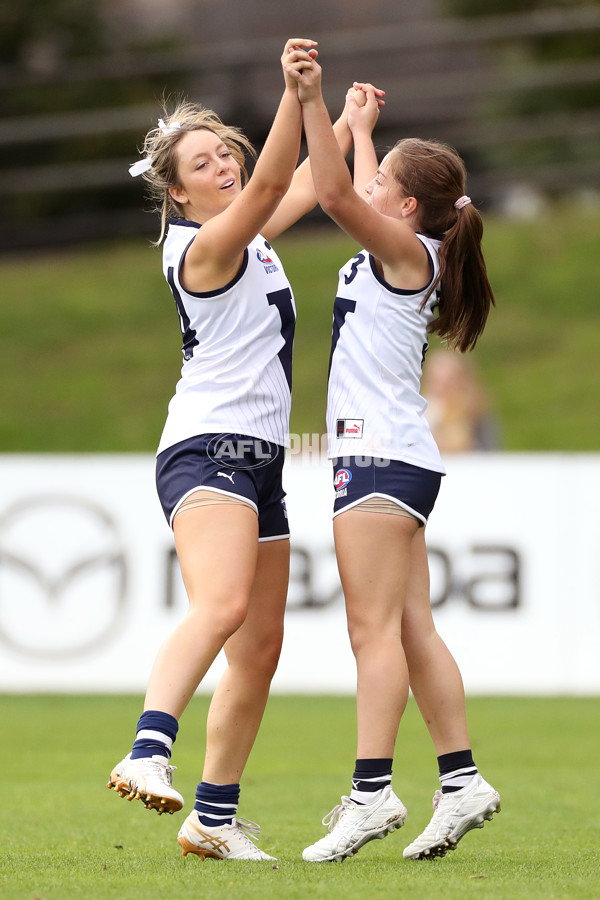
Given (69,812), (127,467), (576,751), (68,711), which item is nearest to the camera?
(69,812)

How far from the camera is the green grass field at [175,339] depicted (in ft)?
48.4

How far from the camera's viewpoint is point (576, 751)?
6133 millimetres

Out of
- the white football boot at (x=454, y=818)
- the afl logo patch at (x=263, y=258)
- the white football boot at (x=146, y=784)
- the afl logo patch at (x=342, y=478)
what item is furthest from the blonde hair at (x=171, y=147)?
the white football boot at (x=454, y=818)

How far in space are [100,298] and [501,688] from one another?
417 inches

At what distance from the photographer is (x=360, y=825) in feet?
11.4

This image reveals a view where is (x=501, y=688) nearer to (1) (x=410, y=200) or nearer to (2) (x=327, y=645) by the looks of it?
(2) (x=327, y=645)

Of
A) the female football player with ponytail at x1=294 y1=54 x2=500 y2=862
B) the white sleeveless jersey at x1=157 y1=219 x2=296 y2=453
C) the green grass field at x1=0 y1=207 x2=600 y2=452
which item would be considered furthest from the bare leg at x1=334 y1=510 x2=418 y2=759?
the green grass field at x1=0 y1=207 x2=600 y2=452

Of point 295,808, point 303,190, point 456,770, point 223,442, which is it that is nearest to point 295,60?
point 303,190

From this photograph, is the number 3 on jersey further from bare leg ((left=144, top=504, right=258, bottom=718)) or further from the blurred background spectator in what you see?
the blurred background spectator

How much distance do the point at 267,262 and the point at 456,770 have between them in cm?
157

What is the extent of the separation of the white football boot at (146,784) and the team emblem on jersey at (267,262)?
1.44 m

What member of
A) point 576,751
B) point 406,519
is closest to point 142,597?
point 576,751

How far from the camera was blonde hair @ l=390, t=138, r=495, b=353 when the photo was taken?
3.71 metres

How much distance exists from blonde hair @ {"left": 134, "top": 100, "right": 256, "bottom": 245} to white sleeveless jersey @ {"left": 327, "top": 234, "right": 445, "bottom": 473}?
0.57 meters
